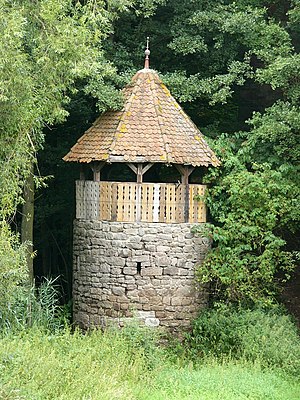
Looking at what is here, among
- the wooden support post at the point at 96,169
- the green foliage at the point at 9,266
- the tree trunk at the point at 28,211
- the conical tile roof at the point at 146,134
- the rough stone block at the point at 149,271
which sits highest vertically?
the conical tile roof at the point at 146,134

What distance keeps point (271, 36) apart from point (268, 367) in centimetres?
734

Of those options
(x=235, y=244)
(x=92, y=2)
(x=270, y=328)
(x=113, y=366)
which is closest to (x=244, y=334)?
(x=270, y=328)

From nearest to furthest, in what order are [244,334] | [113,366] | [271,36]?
[113,366] < [244,334] < [271,36]

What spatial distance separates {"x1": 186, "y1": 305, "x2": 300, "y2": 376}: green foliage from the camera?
543 inches

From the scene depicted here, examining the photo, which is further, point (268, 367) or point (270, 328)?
point (270, 328)

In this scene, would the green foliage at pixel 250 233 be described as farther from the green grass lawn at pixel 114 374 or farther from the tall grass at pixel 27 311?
the tall grass at pixel 27 311

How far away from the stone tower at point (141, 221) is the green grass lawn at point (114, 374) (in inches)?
55.8

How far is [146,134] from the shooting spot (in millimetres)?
15328

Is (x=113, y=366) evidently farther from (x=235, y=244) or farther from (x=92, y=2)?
(x=92, y=2)

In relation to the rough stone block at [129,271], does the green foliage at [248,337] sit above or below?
below

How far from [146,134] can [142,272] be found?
9.27 ft

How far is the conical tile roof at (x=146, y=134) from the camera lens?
15039 mm

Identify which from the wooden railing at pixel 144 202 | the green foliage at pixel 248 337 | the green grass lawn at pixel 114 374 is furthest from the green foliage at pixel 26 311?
the green foliage at pixel 248 337

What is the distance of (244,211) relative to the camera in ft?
50.5
